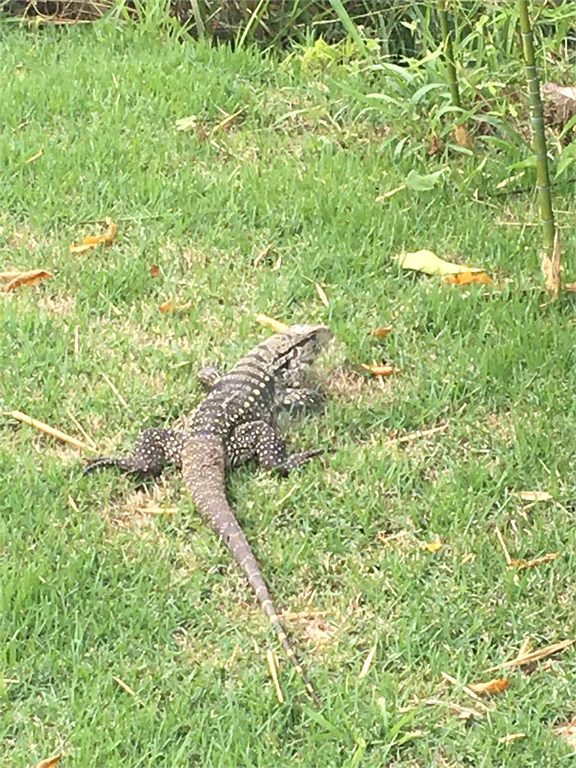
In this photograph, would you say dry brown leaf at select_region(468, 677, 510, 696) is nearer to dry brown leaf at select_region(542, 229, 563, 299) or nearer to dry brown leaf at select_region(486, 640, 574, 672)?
dry brown leaf at select_region(486, 640, 574, 672)

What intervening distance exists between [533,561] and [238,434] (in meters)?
1.11

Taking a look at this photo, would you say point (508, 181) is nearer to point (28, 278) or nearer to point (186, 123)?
point (186, 123)

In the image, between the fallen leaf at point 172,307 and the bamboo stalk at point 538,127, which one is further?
the fallen leaf at point 172,307

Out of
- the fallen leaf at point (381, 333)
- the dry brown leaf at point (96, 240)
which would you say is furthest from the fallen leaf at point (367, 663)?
the dry brown leaf at point (96, 240)

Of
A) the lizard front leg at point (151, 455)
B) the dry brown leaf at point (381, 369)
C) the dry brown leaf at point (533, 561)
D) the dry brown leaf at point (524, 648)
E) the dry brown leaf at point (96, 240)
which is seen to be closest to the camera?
the dry brown leaf at point (524, 648)

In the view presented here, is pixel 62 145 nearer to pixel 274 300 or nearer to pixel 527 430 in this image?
pixel 274 300

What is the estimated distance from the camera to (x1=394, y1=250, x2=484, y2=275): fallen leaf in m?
5.19

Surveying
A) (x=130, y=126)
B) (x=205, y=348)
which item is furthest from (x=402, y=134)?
(x=205, y=348)

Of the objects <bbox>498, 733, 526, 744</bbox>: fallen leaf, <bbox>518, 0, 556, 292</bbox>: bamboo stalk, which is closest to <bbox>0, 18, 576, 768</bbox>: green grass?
<bbox>498, 733, 526, 744</bbox>: fallen leaf

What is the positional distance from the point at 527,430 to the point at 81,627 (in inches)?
67.4

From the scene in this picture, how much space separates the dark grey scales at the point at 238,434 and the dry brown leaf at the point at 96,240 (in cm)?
113

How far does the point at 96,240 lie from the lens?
5422mm

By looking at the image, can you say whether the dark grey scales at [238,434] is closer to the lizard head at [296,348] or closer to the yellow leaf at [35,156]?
the lizard head at [296,348]

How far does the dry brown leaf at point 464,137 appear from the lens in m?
5.93
